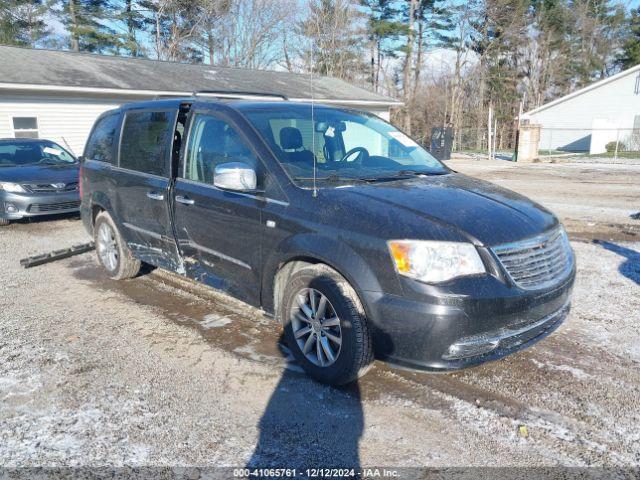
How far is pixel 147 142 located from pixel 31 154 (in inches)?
264

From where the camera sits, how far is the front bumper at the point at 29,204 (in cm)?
905

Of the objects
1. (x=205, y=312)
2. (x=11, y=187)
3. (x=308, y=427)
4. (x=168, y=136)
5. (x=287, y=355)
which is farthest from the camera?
(x=11, y=187)

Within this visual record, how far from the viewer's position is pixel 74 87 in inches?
650

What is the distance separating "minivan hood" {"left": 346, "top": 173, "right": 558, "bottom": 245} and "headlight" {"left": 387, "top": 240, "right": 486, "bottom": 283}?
0.12 m

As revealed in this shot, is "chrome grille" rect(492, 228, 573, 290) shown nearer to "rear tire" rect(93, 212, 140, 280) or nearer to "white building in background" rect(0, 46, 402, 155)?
"rear tire" rect(93, 212, 140, 280)

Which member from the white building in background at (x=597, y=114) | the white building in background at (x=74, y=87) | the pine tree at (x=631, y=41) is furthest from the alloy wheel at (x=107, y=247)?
the pine tree at (x=631, y=41)

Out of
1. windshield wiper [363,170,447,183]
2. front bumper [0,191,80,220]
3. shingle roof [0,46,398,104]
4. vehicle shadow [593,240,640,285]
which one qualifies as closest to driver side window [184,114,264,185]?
windshield wiper [363,170,447,183]

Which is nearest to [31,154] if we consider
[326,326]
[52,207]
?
[52,207]

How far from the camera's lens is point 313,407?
3309 millimetres

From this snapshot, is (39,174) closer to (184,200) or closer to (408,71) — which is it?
(184,200)

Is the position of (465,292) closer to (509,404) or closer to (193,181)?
(509,404)

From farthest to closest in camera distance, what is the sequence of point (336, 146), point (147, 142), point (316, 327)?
point (147, 142)
point (336, 146)
point (316, 327)

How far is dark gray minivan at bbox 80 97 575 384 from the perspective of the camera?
3057 millimetres

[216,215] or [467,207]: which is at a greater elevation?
[467,207]
